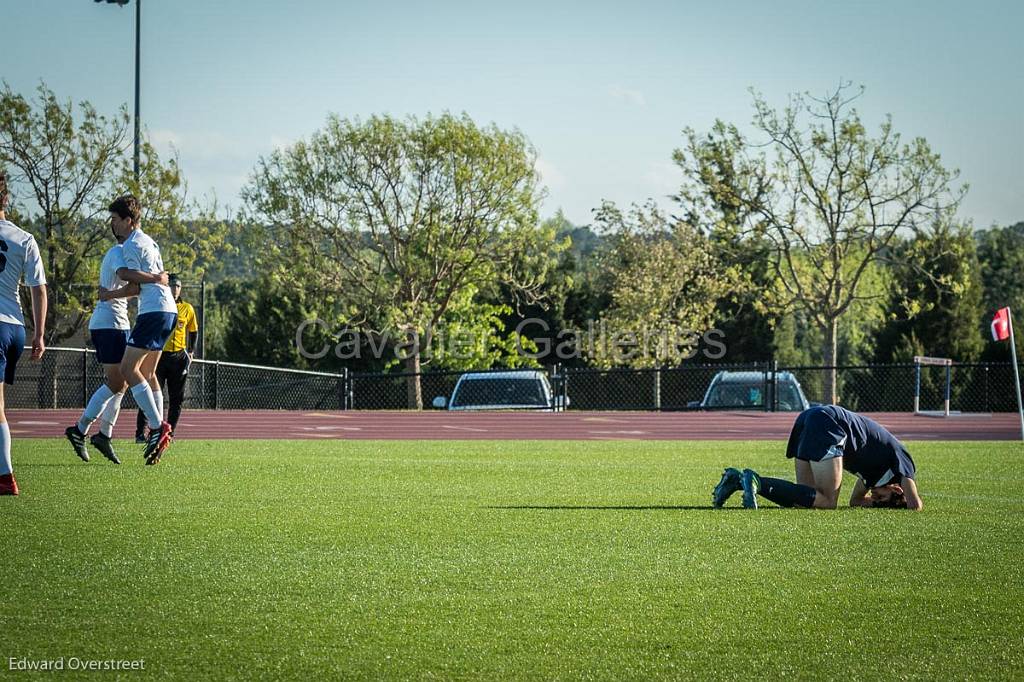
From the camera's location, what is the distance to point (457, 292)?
151 ft

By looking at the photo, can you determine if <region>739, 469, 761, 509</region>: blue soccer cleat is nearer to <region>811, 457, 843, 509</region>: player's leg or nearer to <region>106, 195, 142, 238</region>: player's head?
<region>811, 457, 843, 509</region>: player's leg

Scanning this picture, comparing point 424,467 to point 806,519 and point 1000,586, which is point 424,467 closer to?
point 806,519

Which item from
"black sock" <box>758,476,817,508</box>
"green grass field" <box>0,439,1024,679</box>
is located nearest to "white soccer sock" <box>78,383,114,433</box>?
"green grass field" <box>0,439,1024,679</box>

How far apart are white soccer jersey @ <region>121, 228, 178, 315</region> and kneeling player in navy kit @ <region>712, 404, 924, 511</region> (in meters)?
5.27

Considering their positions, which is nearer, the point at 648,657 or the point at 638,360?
the point at 648,657

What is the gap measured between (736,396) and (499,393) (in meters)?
5.66

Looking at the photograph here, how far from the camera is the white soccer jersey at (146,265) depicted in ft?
35.9

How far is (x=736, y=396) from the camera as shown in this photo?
1172 inches

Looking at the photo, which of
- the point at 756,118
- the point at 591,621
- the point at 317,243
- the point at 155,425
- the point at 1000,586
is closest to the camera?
the point at 591,621

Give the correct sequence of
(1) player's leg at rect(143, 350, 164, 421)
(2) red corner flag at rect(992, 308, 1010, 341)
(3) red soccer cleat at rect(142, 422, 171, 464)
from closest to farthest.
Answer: (3) red soccer cleat at rect(142, 422, 171, 464)
(1) player's leg at rect(143, 350, 164, 421)
(2) red corner flag at rect(992, 308, 1010, 341)

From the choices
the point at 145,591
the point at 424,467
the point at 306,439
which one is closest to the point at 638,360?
the point at 306,439

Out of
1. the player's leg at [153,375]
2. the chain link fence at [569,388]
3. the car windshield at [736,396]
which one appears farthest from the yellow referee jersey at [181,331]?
the car windshield at [736,396]

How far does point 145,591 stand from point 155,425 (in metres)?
6.36

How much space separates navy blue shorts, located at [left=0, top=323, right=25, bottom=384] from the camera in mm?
8406
